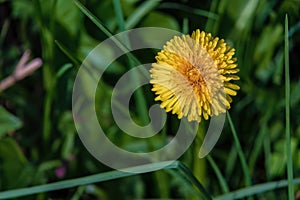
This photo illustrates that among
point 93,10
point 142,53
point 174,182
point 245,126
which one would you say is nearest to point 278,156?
point 245,126

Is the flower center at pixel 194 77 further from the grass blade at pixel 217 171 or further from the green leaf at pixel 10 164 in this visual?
the green leaf at pixel 10 164

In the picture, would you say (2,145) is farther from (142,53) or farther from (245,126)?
(245,126)

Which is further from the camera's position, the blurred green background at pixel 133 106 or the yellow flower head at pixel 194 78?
the blurred green background at pixel 133 106

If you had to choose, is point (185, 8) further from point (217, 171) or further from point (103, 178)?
point (103, 178)

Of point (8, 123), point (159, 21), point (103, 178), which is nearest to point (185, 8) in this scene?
point (159, 21)

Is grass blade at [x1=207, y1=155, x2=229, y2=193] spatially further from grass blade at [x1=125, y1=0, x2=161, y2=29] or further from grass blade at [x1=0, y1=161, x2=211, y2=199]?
grass blade at [x1=125, y1=0, x2=161, y2=29]

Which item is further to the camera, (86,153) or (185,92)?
(86,153)

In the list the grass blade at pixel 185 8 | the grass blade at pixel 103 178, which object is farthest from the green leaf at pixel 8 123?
the grass blade at pixel 185 8

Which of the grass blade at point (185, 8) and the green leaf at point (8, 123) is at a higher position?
the grass blade at point (185, 8)
